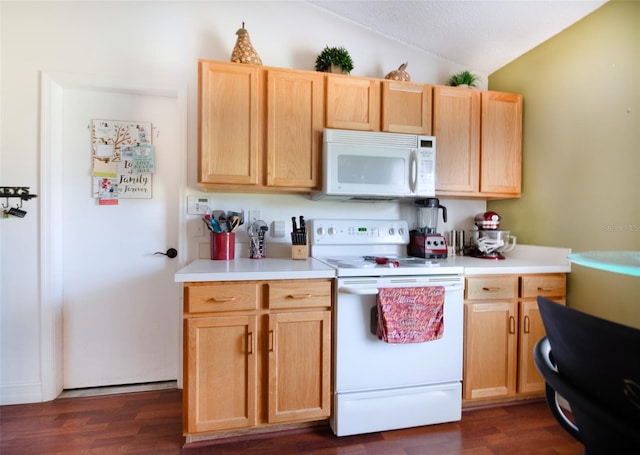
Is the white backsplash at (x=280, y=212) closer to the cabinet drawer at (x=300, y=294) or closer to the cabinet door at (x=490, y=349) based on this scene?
the cabinet drawer at (x=300, y=294)

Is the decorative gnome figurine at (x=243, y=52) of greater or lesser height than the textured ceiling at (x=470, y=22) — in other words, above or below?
below

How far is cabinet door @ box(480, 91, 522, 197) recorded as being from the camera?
88.2 inches

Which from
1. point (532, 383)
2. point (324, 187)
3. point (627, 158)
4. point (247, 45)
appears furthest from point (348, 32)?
point (532, 383)

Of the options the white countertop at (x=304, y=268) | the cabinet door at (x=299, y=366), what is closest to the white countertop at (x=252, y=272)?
the white countertop at (x=304, y=268)

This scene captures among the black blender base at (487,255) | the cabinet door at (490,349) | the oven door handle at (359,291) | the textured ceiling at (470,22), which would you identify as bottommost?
the cabinet door at (490,349)

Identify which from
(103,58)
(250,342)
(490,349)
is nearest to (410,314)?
(490,349)

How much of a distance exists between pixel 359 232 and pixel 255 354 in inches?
44.9

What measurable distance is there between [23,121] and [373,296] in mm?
2466

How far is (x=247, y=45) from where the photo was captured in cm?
193

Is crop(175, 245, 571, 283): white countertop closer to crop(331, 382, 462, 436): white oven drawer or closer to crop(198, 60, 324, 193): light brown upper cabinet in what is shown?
crop(198, 60, 324, 193): light brown upper cabinet

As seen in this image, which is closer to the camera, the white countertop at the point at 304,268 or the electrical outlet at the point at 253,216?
the white countertop at the point at 304,268

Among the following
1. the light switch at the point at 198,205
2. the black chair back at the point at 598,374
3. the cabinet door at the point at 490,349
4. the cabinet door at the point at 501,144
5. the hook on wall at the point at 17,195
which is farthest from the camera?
the cabinet door at the point at 501,144

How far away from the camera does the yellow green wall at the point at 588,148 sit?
1685mm

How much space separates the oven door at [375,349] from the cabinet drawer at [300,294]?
83 millimetres
